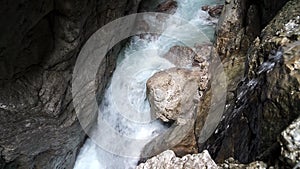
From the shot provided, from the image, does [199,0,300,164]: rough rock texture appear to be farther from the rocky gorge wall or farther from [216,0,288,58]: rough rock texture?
[216,0,288,58]: rough rock texture

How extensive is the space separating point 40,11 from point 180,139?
330cm

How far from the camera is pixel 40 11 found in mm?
4410

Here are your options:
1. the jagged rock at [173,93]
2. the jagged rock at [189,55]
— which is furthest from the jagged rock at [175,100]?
the jagged rock at [189,55]

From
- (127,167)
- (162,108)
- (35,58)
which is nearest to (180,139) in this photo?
(162,108)

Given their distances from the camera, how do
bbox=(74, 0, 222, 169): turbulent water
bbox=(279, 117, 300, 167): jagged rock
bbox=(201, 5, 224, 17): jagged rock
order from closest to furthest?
bbox=(279, 117, 300, 167): jagged rock < bbox=(74, 0, 222, 169): turbulent water < bbox=(201, 5, 224, 17): jagged rock

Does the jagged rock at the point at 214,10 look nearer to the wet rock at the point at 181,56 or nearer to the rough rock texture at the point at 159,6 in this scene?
the rough rock texture at the point at 159,6

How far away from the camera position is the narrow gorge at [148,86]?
10.3 feet

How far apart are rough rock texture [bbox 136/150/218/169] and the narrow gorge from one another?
0.01 m

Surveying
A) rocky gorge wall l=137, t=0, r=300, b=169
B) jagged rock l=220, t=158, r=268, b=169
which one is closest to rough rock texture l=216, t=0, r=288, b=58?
rocky gorge wall l=137, t=0, r=300, b=169

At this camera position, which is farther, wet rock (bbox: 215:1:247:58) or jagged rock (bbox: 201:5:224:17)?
jagged rock (bbox: 201:5:224:17)

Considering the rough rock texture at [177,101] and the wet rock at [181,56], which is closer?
the rough rock texture at [177,101]

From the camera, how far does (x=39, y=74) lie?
503cm

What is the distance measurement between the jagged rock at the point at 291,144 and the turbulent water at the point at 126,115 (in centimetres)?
458

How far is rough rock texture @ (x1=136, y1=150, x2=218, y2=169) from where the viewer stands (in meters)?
3.10
